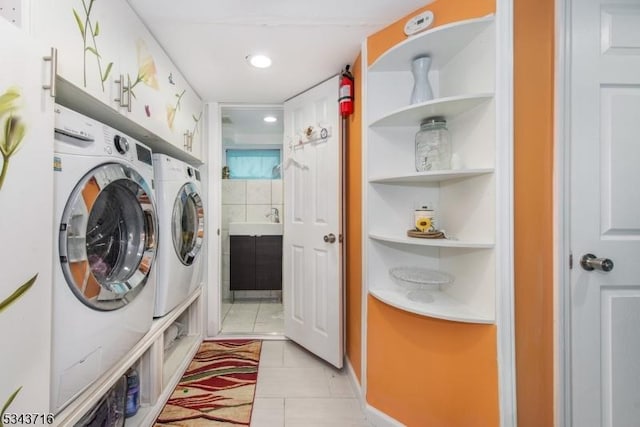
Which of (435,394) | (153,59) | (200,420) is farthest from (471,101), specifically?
(200,420)

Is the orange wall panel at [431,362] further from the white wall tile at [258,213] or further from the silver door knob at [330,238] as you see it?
the white wall tile at [258,213]

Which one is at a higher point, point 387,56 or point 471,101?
point 387,56

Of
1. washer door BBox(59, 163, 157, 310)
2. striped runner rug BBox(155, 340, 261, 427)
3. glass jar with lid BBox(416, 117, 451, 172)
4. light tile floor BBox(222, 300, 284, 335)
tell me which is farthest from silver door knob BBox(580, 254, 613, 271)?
light tile floor BBox(222, 300, 284, 335)

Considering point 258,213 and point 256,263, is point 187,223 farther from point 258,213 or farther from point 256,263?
point 258,213

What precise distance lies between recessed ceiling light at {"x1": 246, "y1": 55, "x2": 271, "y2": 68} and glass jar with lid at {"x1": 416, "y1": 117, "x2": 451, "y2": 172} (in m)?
1.07

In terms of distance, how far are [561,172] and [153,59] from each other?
6.58 ft

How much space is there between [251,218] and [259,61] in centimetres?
210

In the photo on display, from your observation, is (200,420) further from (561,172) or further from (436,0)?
(436,0)

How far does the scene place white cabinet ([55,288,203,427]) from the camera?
909mm

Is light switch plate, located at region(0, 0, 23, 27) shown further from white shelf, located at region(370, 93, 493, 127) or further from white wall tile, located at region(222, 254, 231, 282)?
white wall tile, located at region(222, 254, 231, 282)

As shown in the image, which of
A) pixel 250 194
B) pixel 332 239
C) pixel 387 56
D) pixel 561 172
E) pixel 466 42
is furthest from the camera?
pixel 250 194

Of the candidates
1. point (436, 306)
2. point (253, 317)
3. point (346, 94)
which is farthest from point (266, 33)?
point (253, 317)

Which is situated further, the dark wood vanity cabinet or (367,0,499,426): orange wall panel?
the dark wood vanity cabinet

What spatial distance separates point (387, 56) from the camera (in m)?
1.26
